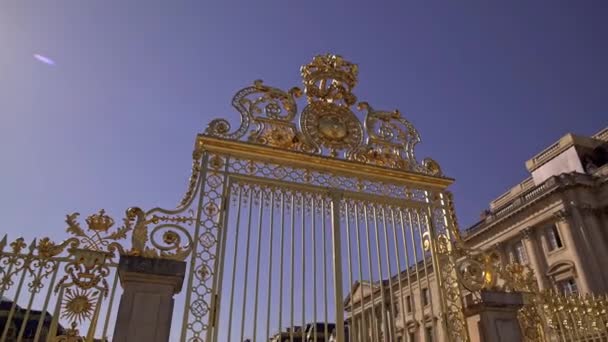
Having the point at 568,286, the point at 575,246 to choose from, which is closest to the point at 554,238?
the point at 575,246

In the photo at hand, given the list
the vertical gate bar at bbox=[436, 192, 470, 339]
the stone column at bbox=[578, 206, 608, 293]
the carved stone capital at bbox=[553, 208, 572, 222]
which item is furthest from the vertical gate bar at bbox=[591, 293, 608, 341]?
the carved stone capital at bbox=[553, 208, 572, 222]

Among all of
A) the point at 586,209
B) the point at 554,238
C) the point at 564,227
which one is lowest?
the point at 554,238

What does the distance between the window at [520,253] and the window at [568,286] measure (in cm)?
215

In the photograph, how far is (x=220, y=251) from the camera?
220 inches

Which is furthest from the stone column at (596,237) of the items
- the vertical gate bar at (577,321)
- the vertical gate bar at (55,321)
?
the vertical gate bar at (55,321)

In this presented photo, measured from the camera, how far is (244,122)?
687 centimetres

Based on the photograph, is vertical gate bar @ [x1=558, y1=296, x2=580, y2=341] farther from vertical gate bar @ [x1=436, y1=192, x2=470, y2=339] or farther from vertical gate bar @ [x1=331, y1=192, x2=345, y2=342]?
vertical gate bar @ [x1=331, y1=192, x2=345, y2=342]

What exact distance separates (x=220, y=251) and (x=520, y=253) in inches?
850

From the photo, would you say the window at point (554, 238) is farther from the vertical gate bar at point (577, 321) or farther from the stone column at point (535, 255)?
the vertical gate bar at point (577, 321)

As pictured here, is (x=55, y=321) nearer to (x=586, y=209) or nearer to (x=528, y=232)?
(x=528, y=232)

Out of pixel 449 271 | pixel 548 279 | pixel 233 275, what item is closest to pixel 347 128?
pixel 449 271

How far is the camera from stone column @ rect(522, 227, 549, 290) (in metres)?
21.3

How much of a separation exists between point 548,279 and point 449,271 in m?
17.6

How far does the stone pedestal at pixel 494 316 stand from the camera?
5816 mm
